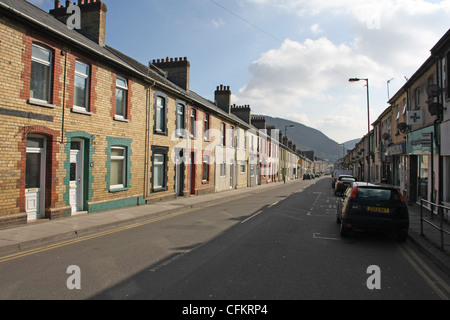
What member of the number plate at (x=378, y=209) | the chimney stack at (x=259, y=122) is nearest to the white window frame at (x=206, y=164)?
the number plate at (x=378, y=209)

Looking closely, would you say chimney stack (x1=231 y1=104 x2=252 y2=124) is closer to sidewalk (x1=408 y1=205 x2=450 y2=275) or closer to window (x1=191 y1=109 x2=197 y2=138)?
window (x1=191 y1=109 x2=197 y2=138)

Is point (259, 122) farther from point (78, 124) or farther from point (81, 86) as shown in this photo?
point (78, 124)

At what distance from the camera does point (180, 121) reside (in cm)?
1988

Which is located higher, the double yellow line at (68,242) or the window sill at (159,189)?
the window sill at (159,189)

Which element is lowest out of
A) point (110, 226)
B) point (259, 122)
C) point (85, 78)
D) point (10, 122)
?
point (110, 226)

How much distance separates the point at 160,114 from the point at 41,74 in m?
7.65

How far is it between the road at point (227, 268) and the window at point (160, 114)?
9.24 metres

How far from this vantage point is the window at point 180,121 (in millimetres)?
19359

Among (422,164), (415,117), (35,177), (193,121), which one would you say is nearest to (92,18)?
(193,121)

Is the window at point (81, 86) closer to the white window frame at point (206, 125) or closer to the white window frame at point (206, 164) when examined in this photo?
the white window frame at point (206, 125)
